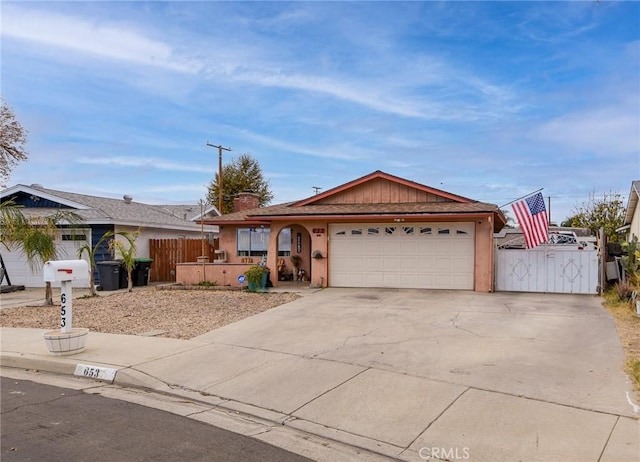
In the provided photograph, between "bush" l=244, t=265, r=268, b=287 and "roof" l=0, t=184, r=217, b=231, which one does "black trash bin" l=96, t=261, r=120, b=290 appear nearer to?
"roof" l=0, t=184, r=217, b=231

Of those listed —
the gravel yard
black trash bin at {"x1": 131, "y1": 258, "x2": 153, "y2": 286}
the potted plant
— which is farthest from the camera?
black trash bin at {"x1": 131, "y1": 258, "x2": 153, "y2": 286}

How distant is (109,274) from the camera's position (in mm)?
18828

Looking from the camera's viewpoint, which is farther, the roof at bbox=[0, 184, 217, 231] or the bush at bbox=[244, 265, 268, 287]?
the roof at bbox=[0, 184, 217, 231]

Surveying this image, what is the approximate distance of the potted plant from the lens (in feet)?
54.3

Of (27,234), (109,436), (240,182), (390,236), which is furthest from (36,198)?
(240,182)

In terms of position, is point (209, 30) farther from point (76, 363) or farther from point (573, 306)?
point (573, 306)

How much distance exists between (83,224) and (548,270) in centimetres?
1716

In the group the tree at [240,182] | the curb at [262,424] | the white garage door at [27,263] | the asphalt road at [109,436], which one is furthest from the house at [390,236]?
the tree at [240,182]

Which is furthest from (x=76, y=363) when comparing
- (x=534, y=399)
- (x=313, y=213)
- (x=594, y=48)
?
(x=594, y=48)

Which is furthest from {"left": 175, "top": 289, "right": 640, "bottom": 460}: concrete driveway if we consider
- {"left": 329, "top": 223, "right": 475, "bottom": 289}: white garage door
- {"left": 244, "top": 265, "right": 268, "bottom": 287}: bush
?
{"left": 244, "top": 265, "right": 268, "bottom": 287}: bush

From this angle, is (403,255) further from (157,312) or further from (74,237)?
(74,237)

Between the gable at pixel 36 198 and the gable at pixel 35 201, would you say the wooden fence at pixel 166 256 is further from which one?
the gable at pixel 35 201

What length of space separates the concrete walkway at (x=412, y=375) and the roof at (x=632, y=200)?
1360cm

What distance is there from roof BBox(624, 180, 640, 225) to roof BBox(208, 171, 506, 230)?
8.79m
